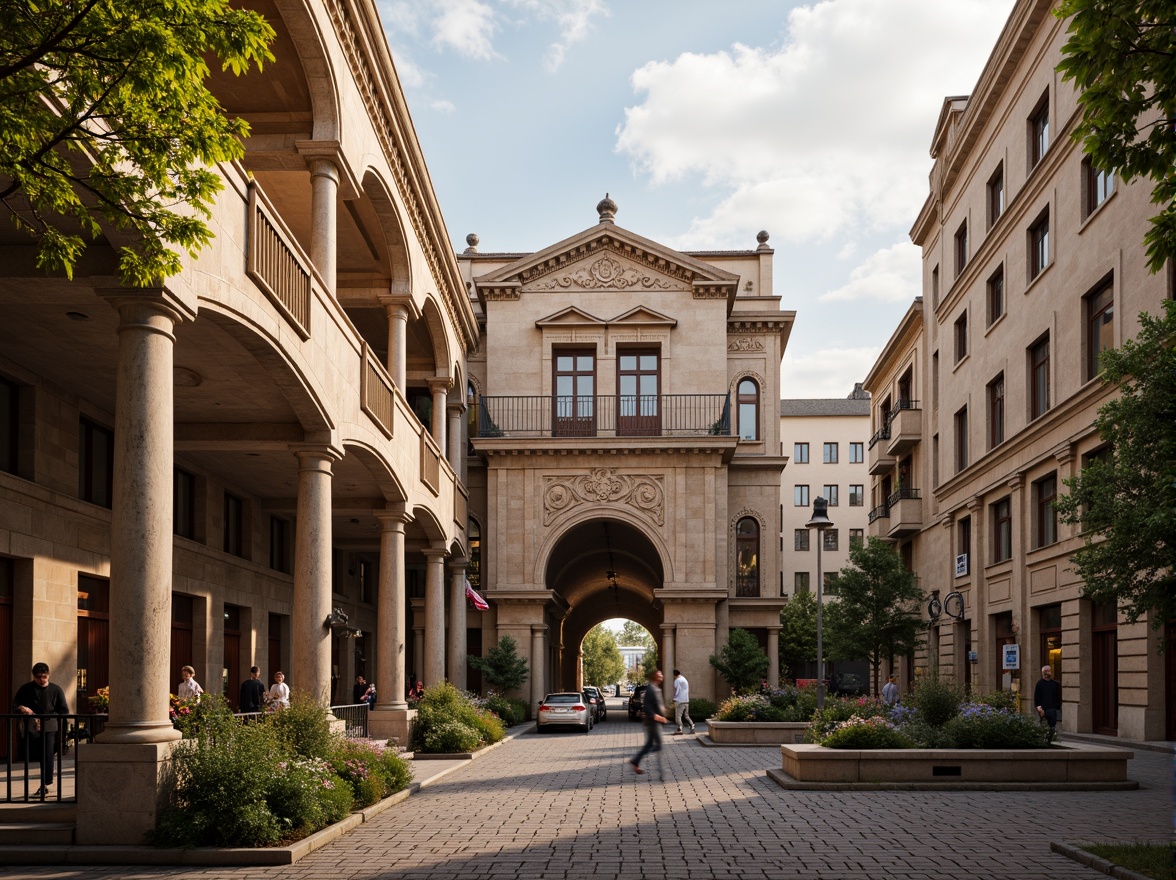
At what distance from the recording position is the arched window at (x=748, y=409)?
4406cm

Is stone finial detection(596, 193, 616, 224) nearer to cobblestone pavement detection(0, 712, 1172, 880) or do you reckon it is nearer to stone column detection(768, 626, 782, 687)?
stone column detection(768, 626, 782, 687)

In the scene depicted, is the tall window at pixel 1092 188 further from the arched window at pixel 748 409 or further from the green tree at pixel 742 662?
the green tree at pixel 742 662

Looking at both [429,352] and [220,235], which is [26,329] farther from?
[429,352]

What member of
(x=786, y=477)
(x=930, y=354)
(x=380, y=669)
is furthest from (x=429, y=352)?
(x=786, y=477)

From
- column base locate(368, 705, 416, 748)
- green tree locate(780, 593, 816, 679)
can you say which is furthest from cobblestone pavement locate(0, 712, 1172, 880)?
green tree locate(780, 593, 816, 679)

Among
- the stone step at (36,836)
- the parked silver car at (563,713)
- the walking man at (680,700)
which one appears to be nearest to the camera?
the stone step at (36,836)

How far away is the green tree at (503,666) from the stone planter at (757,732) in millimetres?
12012

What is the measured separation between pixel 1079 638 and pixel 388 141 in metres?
19.9

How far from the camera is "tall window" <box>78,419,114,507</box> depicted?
18817 millimetres

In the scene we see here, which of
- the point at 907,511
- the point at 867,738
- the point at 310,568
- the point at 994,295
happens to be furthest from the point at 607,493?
the point at 310,568

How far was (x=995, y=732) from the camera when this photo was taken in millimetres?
18156

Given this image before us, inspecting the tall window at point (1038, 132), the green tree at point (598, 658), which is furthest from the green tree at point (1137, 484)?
the green tree at point (598, 658)

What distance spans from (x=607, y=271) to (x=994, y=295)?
1329cm

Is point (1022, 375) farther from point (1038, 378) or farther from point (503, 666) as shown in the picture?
point (503, 666)
